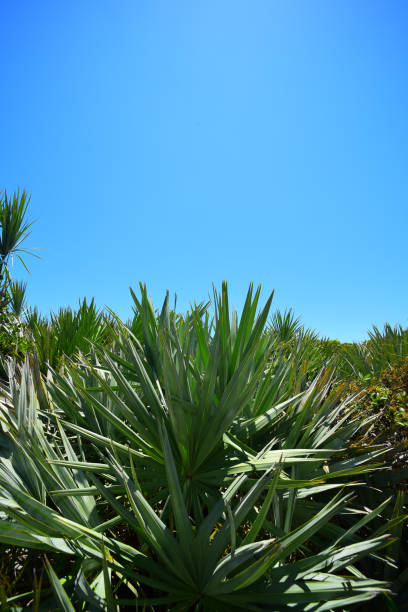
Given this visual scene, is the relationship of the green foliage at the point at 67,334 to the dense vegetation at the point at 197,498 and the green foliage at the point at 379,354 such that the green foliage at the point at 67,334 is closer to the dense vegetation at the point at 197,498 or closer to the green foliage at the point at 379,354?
the dense vegetation at the point at 197,498

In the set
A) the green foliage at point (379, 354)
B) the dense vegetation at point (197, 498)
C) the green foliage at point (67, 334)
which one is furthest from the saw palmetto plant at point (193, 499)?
the green foliage at point (379, 354)

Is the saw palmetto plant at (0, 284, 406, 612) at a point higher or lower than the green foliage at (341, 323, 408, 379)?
lower

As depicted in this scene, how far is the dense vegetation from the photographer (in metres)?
0.99

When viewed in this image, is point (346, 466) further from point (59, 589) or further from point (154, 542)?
point (59, 589)

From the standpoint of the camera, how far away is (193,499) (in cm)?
136

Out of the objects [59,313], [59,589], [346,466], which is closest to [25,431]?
[59,589]

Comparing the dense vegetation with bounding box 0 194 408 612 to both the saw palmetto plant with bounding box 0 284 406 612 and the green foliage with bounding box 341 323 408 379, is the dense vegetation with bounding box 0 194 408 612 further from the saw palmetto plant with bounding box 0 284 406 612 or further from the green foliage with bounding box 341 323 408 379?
the green foliage with bounding box 341 323 408 379

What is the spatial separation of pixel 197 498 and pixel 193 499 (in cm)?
2

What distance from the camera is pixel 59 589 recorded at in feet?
2.99

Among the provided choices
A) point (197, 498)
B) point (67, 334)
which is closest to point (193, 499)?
point (197, 498)

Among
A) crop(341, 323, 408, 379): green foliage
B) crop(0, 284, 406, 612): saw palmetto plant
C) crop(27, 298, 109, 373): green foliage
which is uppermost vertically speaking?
crop(341, 323, 408, 379): green foliage

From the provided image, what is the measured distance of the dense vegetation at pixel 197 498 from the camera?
3.26ft

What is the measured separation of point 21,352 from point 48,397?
3.01m

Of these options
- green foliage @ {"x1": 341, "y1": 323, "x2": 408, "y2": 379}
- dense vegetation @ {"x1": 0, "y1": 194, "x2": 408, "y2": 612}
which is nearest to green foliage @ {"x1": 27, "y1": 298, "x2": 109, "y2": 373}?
dense vegetation @ {"x1": 0, "y1": 194, "x2": 408, "y2": 612}
